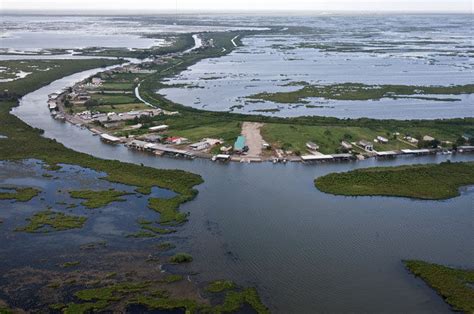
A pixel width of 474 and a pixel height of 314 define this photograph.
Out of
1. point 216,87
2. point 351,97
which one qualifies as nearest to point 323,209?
point 351,97

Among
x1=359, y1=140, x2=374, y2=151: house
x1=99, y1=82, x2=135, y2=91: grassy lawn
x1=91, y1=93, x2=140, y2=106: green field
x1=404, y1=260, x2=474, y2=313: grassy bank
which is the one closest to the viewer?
Answer: x1=404, y1=260, x2=474, y2=313: grassy bank

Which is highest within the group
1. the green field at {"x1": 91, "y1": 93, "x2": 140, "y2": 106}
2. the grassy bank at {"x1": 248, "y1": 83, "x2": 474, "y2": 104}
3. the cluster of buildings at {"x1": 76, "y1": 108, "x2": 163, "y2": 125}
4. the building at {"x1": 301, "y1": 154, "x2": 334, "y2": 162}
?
the grassy bank at {"x1": 248, "y1": 83, "x2": 474, "y2": 104}

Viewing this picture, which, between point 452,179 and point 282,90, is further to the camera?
point 282,90

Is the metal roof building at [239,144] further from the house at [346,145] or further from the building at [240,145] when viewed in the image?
the house at [346,145]

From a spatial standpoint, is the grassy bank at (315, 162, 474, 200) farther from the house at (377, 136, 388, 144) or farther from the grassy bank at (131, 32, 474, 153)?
the house at (377, 136, 388, 144)

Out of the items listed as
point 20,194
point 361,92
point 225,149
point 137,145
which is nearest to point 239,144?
point 225,149

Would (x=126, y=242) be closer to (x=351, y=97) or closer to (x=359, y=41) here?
(x=351, y=97)

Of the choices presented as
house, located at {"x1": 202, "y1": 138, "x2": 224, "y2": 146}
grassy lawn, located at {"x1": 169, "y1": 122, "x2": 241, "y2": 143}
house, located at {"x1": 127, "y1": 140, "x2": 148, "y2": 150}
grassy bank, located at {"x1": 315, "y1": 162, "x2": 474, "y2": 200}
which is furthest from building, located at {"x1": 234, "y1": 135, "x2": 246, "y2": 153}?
house, located at {"x1": 127, "y1": 140, "x2": 148, "y2": 150}
